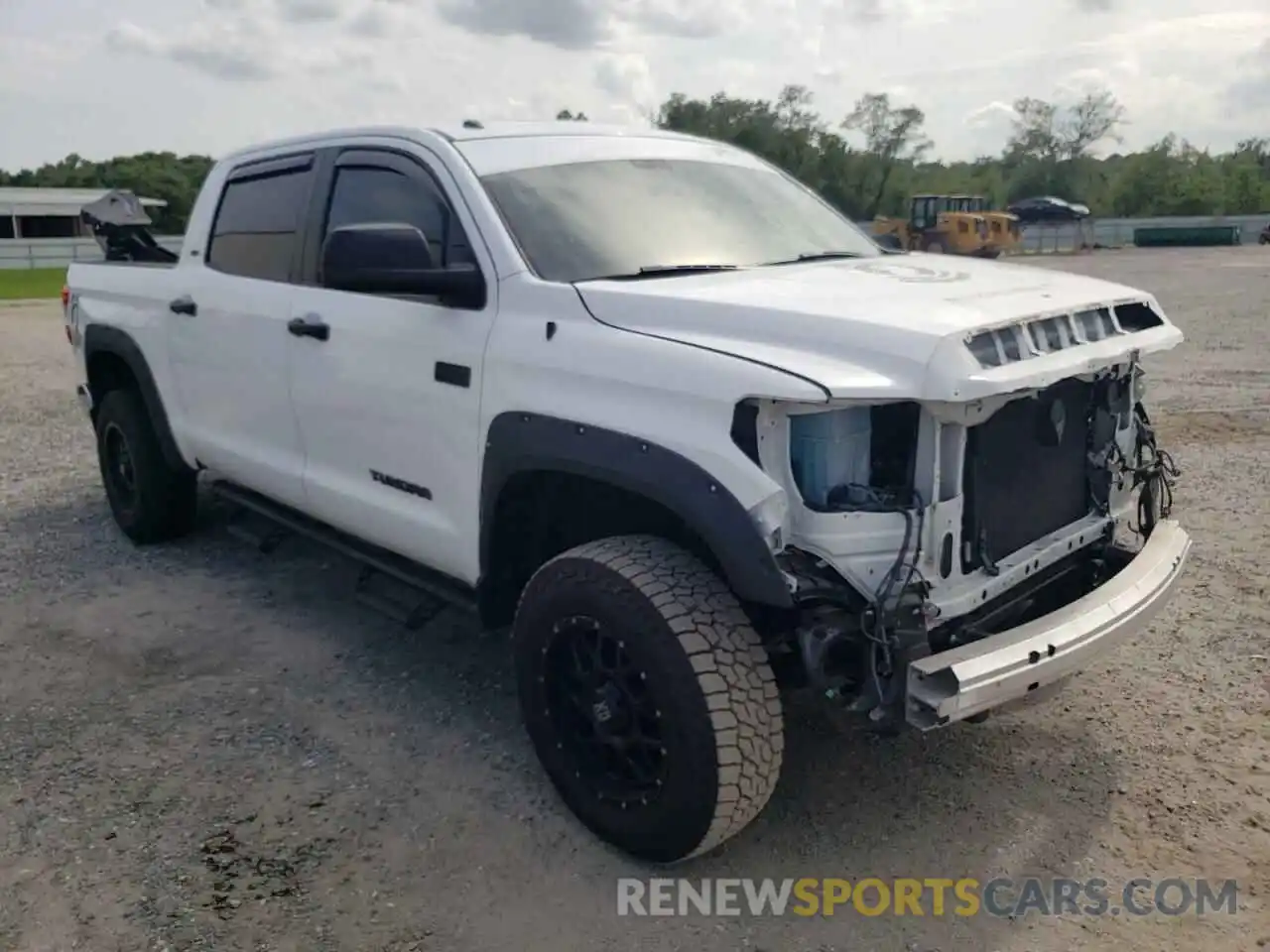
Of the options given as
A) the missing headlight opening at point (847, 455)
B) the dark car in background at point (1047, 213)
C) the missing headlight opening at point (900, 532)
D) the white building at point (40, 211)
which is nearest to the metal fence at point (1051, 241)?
the dark car in background at point (1047, 213)

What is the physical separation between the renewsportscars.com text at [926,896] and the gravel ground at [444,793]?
41 millimetres

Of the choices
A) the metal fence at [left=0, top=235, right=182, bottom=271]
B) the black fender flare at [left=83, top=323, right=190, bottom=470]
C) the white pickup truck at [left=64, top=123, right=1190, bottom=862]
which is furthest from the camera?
the metal fence at [left=0, top=235, right=182, bottom=271]

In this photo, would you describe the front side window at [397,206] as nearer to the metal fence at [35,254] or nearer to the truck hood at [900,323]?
the truck hood at [900,323]

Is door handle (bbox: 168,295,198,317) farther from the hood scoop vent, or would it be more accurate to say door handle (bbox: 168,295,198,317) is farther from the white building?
the white building

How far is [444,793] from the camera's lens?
11.7 feet

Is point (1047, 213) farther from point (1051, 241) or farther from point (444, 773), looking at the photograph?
point (444, 773)

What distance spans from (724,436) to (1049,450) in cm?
113

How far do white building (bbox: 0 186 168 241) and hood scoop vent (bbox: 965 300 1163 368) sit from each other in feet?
166

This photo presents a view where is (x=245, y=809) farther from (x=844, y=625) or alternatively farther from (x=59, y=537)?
(x=59, y=537)

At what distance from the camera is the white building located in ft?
172

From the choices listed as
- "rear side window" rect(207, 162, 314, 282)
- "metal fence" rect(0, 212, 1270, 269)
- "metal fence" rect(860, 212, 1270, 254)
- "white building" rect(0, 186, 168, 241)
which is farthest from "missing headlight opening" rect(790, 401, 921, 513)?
"white building" rect(0, 186, 168, 241)

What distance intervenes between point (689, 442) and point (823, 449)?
33 cm

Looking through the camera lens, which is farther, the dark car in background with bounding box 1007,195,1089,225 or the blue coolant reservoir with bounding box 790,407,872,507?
the dark car in background with bounding box 1007,195,1089,225

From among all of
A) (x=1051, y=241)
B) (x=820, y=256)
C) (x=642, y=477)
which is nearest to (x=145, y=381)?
(x=820, y=256)
